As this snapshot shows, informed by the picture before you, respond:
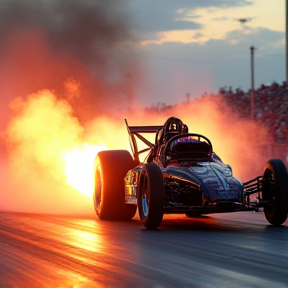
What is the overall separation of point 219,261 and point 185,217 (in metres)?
7.43

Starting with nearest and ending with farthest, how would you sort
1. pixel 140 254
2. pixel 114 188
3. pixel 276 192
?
pixel 140 254
pixel 276 192
pixel 114 188

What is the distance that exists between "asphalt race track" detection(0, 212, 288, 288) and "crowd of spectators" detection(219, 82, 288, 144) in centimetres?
3720

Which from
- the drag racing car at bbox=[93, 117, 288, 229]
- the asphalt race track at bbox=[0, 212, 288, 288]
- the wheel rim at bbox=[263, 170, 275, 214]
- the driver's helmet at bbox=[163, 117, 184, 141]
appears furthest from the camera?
the driver's helmet at bbox=[163, 117, 184, 141]

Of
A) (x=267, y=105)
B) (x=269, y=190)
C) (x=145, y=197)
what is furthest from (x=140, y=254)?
(x=267, y=105)

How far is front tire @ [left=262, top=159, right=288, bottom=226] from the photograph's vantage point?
15.6 meters

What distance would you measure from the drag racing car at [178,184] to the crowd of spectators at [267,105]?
34956 millimetres

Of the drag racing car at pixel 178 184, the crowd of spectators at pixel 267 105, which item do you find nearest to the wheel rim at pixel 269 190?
the drag racing car at pixel 178 184

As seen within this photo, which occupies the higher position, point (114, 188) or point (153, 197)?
point (114, 188)

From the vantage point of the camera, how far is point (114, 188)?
18094mm

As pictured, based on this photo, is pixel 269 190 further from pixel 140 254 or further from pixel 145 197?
pixel 140 254

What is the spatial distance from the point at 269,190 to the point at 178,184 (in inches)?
64.1

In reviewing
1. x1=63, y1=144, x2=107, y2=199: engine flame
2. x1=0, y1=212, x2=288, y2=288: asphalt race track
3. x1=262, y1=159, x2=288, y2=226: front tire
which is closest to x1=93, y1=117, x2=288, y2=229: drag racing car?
x1=262, y1=159, x2=288, y2=226: front tire

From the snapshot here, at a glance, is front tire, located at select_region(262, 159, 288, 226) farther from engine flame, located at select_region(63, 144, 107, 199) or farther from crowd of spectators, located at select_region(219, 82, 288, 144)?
crowd of spectators, located at select_region(219, 82, 288, 144)

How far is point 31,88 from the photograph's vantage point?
29.5 m
